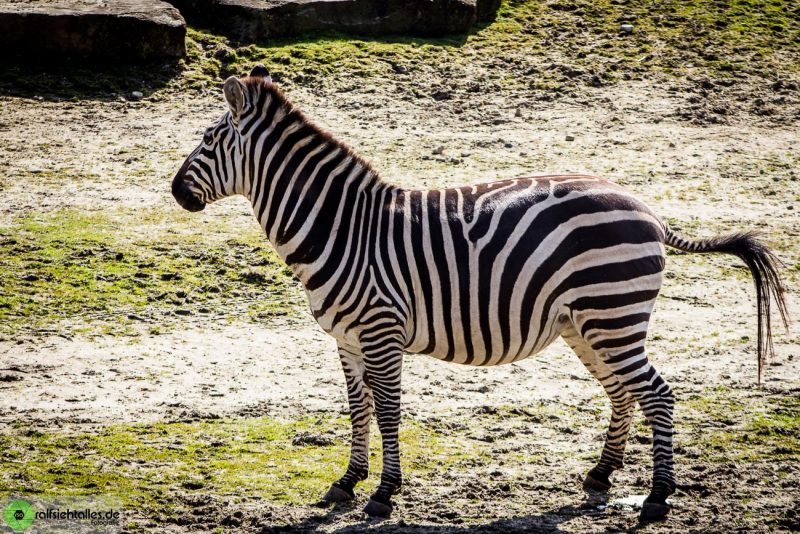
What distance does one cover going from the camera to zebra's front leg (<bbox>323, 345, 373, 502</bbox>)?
7.37 meters

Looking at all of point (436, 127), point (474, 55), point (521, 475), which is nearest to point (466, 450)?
point (521, 475)

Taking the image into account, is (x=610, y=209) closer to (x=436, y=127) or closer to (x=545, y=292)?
(x=545, y=292)

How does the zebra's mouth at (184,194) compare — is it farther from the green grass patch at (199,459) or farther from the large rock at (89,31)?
the large rock at (89,31)

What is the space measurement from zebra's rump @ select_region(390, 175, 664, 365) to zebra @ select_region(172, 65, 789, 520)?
10 mm

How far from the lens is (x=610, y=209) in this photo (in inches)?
282

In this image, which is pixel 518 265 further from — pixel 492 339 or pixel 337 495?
pixel 337 495

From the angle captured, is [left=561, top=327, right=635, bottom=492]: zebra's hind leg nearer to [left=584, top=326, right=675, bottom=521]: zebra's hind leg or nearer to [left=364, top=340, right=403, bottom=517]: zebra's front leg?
[left=584, top=326, right=675, bottom=521]: zebra's hind leg

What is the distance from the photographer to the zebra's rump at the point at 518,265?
7.09 meters

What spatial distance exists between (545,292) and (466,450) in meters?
1.75

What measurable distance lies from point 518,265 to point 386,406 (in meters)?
1.39

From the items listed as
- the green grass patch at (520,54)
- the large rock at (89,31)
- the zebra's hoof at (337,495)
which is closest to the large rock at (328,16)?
the green grass patch at (520,54)

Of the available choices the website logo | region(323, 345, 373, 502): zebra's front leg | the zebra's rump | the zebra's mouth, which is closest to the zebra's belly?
the zebra's rump

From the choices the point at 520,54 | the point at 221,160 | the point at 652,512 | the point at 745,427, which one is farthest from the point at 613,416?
the point at 520,54

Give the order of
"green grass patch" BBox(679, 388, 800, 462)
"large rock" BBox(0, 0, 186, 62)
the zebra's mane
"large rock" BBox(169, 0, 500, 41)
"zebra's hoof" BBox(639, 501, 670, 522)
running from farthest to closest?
1. "large rock" BBox(169, 0, 500, 41)
2. "large rock" BBox(0, 0, 186, 62)
3. "green grass patch" BBox(679, 388, 800, 462)
4. the zebra's mane
5. "zebra's hoof" BBox(639, 501, 670, 522)
